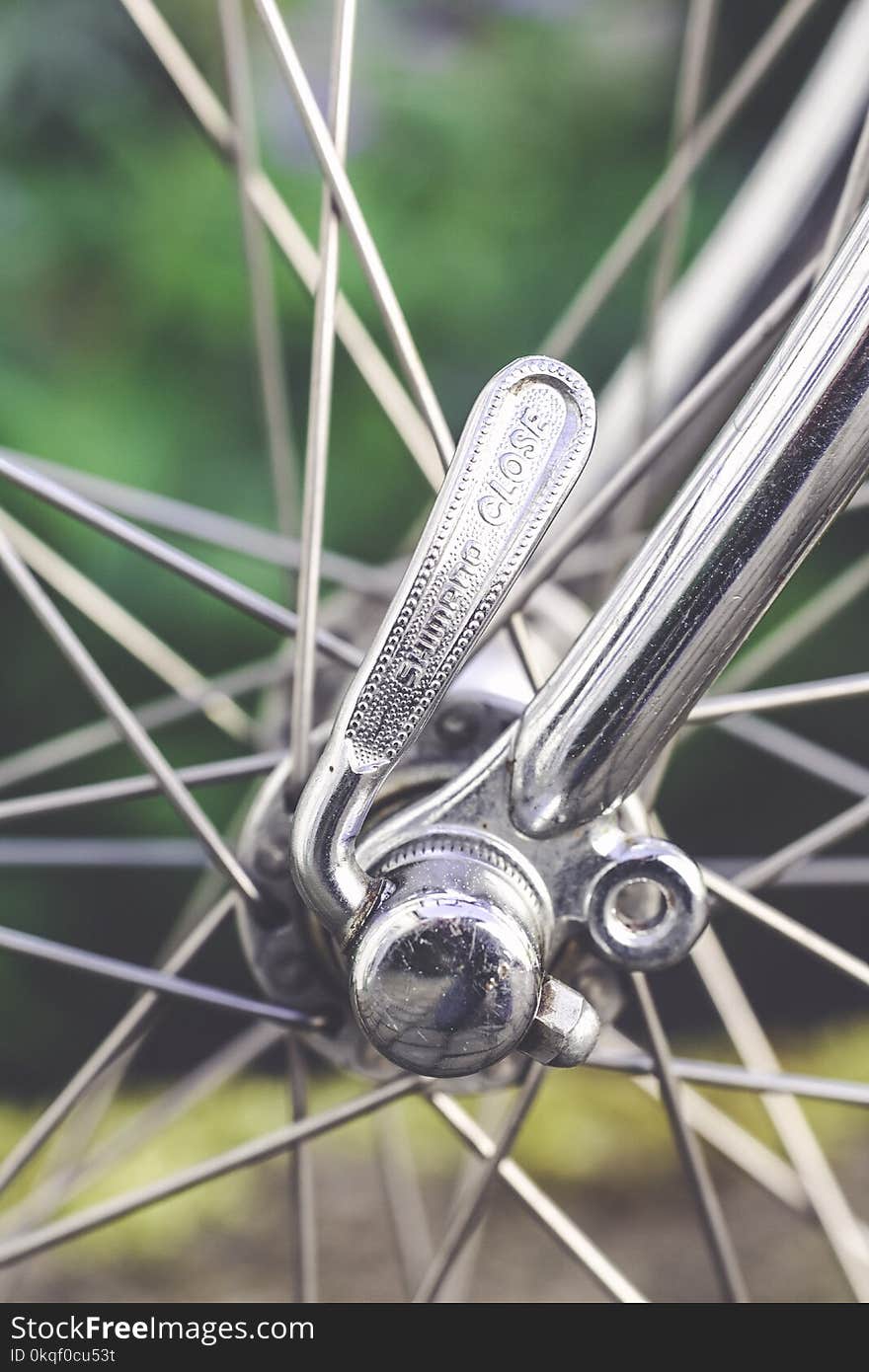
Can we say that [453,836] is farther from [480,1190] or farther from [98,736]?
[98,736]

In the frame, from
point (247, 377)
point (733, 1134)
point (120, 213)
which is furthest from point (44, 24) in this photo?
point (733, 1134)

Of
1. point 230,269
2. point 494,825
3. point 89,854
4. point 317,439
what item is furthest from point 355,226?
point 230,269

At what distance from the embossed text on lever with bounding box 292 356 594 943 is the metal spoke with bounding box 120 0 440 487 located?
0.44ft

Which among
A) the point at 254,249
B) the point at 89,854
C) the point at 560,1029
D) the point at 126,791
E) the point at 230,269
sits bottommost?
the point at 560,1029

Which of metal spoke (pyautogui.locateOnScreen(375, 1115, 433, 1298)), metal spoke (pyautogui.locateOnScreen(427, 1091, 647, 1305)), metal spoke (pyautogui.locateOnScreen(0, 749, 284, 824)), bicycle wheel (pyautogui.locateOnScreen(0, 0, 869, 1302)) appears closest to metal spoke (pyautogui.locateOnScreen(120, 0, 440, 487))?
bicycle wheel (pyautogui.locateOnScreen(0, 0, 869, 1302))

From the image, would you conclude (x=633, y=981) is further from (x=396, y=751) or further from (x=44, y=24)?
(x=44, y=24)

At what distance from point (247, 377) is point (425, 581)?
0.63 meters

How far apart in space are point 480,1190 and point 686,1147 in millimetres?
62

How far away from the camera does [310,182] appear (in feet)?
2.72

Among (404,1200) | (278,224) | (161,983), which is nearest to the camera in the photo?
(161,983)

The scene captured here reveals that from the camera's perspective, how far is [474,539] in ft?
0.85

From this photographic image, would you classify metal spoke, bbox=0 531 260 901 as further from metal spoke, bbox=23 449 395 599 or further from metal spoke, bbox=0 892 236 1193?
metal spoke, bbox=23 449 395 599

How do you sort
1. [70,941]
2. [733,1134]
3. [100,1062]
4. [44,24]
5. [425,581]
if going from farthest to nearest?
[70,941] → [44,24] → [733,1134] → [100,1062] → [425,581]

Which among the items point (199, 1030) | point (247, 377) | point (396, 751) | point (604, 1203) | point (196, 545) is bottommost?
point (396, 751)
